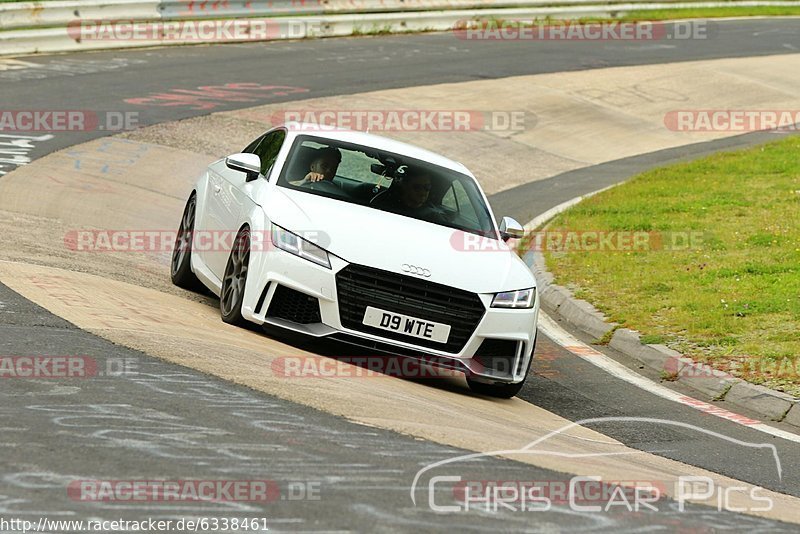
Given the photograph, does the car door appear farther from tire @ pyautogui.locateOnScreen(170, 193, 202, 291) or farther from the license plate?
the license plate

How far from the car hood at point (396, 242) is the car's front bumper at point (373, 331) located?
0.48 feet

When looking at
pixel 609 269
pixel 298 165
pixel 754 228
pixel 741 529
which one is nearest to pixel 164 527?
pixel 741 529

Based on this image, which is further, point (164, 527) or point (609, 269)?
point (609, 269)

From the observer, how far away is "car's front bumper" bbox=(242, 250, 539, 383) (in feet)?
28.1

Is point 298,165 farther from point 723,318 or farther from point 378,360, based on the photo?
point 723,318

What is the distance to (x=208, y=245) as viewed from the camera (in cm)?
1041

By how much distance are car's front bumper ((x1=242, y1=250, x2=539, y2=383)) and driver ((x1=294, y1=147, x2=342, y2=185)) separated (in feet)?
4.00

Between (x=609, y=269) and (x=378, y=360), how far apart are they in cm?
506

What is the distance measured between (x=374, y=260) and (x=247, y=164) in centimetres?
178
